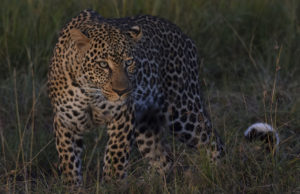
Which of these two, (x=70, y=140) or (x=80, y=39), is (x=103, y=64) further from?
(x=70, y=140)

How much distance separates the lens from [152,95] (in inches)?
235

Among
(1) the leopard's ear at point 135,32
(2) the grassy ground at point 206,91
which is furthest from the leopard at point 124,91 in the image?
(2) the grassy ground at point 206,91

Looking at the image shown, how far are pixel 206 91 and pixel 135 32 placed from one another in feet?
7.76

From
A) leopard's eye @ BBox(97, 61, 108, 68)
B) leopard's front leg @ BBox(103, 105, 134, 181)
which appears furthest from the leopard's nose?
leopard's front leg @ BBox(103, 105, 134, 181)

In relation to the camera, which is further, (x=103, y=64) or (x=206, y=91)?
(x=206, y=91)

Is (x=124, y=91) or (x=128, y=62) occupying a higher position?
(x=128, y=62)

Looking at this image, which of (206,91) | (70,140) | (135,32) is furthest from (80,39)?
(206,91)

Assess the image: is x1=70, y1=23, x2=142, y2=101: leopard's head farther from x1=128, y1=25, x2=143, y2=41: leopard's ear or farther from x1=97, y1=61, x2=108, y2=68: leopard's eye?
x1=128, y1=25, x2=143, y2=41: leopard's ear

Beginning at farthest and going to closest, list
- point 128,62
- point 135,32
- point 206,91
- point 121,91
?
point 206,91
point 135,32
point 128,62
point 121,91

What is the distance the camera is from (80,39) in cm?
521

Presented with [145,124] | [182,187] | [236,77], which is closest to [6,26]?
[145,124]

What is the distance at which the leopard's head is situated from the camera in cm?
508

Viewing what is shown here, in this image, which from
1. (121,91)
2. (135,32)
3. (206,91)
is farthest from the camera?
(206,91)

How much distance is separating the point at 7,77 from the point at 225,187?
348 cm
